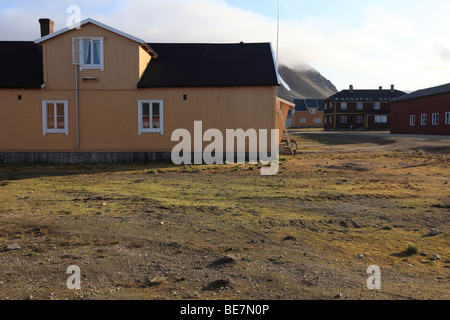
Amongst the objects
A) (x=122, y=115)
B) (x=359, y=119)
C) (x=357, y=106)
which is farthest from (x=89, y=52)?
(x=359, y=119)

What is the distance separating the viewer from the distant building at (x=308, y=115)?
102938 millimetres

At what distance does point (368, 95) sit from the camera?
245 feet

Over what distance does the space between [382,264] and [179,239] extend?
3.24 metres

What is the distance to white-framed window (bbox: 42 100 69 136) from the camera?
64.8 ft

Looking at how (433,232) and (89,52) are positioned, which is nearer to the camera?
(433,232)

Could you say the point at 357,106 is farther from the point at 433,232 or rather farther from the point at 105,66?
the point at 433,232

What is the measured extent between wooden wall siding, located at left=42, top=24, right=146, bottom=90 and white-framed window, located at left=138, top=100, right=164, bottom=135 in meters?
1.08

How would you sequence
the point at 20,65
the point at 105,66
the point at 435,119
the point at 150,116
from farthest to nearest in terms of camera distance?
the point at 435,119
the point at 20,65
the point at 150,116
the point at 105,66

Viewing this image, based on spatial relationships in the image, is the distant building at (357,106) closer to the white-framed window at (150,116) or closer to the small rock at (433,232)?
the white-framed window at (150,116)

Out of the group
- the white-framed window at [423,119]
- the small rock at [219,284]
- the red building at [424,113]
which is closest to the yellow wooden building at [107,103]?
the small rock at [219,284]

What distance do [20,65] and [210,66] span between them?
9813mm

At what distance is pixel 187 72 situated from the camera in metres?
20.6

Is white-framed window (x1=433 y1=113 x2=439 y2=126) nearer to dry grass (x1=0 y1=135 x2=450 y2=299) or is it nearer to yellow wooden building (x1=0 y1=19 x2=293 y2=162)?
yellow wooden building (x1=0 y1=19 x2=293 y2=162)

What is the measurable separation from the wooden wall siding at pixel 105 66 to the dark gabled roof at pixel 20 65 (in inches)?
36.6
